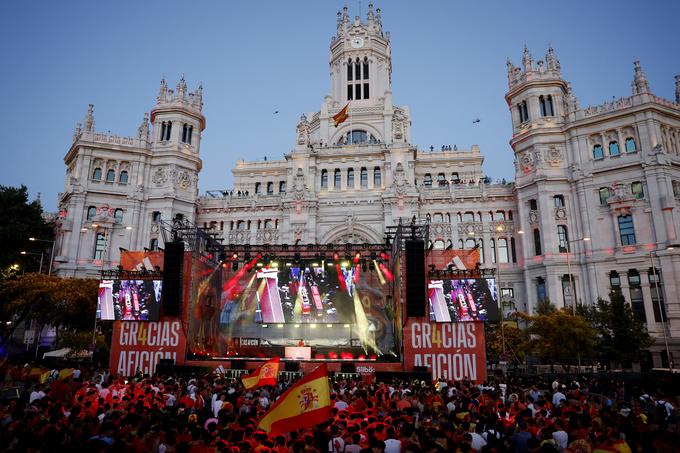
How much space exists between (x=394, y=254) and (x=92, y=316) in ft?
84.2

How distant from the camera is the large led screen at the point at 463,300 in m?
27.5

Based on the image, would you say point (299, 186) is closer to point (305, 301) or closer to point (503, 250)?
point (305, 301)

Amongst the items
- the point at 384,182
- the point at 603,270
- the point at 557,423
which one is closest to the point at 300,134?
the point at 384,182

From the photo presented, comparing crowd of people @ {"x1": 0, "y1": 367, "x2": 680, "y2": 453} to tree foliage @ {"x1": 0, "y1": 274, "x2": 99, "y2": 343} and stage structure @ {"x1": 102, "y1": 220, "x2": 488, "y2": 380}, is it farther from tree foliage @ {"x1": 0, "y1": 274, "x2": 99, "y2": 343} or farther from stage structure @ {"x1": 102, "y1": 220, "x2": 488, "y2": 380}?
tree foliage @ {"x1": 0, "y1": 274, "x2": 99, "y2": 343}

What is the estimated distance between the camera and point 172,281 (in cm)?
2972

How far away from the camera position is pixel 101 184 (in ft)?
187

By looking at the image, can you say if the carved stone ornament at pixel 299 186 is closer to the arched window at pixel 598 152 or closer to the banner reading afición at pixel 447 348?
the banner reading afición at pixel 447 348

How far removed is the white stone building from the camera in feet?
156

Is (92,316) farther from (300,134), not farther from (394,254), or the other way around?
(300,134)

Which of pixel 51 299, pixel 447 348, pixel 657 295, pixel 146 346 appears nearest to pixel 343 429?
pixel 447 348

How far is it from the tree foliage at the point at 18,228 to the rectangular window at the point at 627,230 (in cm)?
6592

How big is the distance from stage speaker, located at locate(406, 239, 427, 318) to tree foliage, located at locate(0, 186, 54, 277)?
45.2 meters

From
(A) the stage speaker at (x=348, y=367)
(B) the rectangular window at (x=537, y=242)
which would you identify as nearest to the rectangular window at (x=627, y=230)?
(B) the rectangular window at (x=537, y=242)

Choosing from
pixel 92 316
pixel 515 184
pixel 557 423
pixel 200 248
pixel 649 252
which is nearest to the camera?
pixel 557 423
